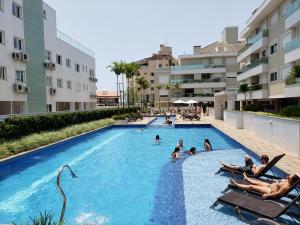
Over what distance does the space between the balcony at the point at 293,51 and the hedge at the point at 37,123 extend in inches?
780

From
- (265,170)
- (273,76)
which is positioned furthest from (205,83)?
(265,170)

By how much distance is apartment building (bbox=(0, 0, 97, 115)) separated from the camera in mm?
22938

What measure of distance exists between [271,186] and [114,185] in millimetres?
6251

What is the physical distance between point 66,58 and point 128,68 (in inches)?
631

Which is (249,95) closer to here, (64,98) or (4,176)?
(64,98)

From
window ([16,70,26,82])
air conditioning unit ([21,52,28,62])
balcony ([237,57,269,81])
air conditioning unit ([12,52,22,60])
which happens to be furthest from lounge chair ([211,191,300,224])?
balcony ([237,57,269,81])

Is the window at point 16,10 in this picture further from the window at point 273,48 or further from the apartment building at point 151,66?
the apartment building at point 151,66

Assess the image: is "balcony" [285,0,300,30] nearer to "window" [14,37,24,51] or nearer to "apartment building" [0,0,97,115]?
"apartment building" [0,0,97,115]

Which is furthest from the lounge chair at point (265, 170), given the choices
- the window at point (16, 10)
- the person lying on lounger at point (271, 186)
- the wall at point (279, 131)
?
the window at point (16, 10)

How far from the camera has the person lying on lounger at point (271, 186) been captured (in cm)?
743

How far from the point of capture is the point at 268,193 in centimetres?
785

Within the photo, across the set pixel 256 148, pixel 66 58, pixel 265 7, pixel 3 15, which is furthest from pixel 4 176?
pixel 265 7

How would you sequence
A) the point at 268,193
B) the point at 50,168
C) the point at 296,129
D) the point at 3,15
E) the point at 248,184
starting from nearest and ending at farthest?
the point at 268,193 → the point at 248,184 → the point at 296,129 → the point at 50,168 → the point at 3,15

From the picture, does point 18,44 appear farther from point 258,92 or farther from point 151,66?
point 151,66
